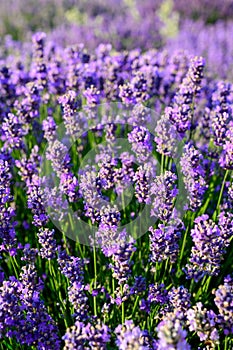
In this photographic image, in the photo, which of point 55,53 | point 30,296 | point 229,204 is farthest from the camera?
point 55,53

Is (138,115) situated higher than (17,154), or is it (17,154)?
(17,154)

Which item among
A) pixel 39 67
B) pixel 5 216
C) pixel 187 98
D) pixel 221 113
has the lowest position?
pixel 5 216

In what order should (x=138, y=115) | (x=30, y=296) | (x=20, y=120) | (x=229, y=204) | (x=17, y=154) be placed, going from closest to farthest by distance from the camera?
(x=30, y=296), (x=229, y=204), (x=138, y=115), (x=20, y=120), (x=17, y=154)

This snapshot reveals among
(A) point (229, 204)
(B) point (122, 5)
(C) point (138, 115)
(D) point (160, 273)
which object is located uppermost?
(B) point (122, 5)

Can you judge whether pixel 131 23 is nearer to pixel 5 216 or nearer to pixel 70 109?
pixel 70 109

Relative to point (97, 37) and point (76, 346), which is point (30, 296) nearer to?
point (76, 346)

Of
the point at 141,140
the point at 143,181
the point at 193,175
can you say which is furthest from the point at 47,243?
the point at 193,175

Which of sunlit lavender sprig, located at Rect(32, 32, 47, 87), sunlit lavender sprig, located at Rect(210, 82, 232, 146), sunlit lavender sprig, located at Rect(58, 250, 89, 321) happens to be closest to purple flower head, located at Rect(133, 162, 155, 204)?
sunlit lavender sprig, located at Rect(58, 250, 89, 321)

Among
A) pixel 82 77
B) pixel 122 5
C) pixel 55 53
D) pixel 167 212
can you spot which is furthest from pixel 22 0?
pixel 167 212
